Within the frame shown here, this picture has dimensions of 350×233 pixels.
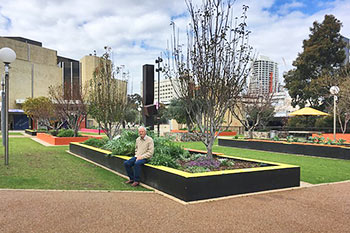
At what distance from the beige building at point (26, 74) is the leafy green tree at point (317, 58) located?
136 feet

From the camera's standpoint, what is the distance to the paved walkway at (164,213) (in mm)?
4281

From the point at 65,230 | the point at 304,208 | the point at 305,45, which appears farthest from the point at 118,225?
the point at 305,45

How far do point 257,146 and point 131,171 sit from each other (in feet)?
34.7

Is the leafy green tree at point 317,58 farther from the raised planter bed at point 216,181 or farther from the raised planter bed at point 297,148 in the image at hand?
the raised planter bed at point 216,181

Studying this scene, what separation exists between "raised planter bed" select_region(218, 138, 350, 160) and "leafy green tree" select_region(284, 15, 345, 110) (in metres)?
15.6

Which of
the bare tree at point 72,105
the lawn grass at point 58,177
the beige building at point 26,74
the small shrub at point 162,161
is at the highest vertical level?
the beige building at point 26,74

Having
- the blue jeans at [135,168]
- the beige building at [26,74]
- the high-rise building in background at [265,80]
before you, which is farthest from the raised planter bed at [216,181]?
the beige building at [26,74]

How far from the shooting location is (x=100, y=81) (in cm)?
1448

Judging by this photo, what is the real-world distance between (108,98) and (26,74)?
4718cm

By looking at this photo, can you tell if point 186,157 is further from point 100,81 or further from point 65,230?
point 100,81

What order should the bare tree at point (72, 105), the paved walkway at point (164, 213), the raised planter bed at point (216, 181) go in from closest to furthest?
the paved walkway at point (164, 213) < the raised planter bed at point (216, 181) < the bare tree at point (72, 105)

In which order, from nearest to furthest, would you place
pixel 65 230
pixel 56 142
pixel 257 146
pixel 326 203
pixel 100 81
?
pixel 65 230, pixel 326 203, pixel 100 81, pixel 257 146, pixel 56 142

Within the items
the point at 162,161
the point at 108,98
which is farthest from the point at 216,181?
the point at 108,98

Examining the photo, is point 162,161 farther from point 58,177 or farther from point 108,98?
point 108,98
